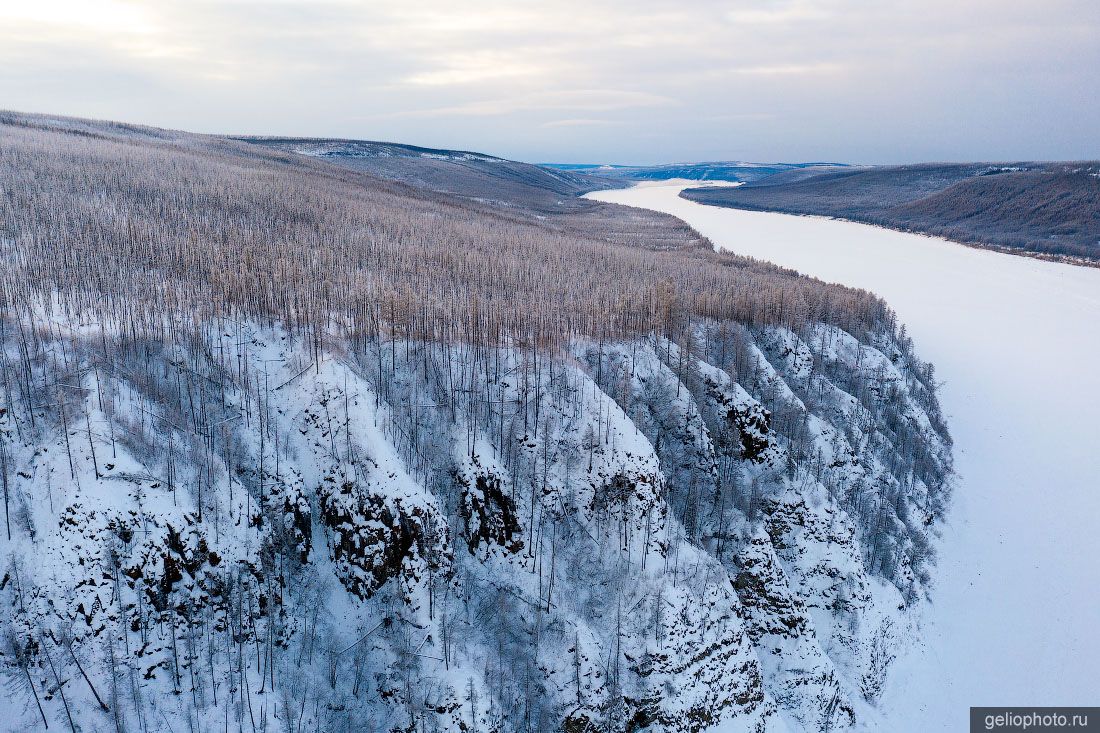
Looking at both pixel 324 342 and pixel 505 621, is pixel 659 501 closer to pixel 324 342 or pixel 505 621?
pixel 505 621

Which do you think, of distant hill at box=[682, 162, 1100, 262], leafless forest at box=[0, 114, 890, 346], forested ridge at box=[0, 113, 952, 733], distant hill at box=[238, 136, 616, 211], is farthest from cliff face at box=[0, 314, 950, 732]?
distant hill at box=[682, 162, 1100, 262]

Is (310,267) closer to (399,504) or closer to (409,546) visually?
(399,504)

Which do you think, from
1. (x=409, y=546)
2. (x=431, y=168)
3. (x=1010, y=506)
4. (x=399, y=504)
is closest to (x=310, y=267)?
(x=399, y=504)

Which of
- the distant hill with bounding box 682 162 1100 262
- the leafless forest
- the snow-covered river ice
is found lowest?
the snow-covered river ice

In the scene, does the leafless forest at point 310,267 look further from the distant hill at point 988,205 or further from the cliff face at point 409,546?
the distant hill at point 988,205

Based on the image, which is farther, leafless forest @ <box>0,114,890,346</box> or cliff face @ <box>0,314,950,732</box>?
leafless forest @ <box>0,114,890,346</box>

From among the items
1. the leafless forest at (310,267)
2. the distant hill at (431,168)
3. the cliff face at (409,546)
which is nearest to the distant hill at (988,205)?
the distant hill at (431,168)

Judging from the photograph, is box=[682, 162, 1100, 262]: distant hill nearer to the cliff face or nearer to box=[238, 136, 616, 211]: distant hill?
box=[238, 136, 616, 211]: distant hill
